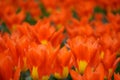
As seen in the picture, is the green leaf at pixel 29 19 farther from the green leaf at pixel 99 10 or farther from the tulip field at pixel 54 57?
the tulip field at pixel 54 57

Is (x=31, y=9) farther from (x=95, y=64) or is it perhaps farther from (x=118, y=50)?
(x=95, y=64)

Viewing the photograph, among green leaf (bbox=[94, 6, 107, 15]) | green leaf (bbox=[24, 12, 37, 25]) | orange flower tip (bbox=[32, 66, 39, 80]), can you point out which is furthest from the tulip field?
green leaf (bbox=[94, 6, 107, 15])

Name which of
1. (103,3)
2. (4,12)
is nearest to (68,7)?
(103,3)

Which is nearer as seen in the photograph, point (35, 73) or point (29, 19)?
point (35, 73)

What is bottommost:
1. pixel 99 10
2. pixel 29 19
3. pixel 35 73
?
pixel 99 10

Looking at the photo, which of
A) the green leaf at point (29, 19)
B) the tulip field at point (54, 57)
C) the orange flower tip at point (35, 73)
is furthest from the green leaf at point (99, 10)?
the orange flower tip at point (35, 73)

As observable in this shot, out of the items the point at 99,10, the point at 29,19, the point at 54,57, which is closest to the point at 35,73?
the point at 54,57

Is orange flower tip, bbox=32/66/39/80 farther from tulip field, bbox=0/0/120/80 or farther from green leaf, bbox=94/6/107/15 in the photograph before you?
green leaf, bbox=94/6/107/15

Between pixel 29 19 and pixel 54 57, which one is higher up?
pixel 54 57

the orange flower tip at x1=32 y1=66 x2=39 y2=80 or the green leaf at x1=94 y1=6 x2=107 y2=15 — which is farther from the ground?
the orange flower tip at x1=32 y1=66 x2=39 y2=80

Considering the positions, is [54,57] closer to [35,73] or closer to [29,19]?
[35,73]

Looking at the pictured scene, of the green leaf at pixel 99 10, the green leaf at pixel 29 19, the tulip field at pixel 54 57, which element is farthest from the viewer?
the green leaf at pixel 99 10
